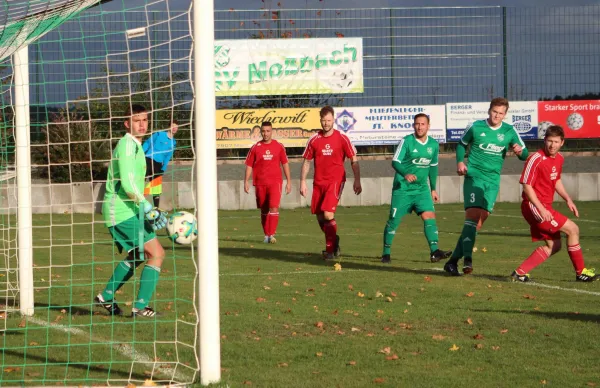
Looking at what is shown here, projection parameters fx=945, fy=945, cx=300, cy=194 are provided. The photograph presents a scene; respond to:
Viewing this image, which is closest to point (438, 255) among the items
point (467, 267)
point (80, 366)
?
point (467, 267)

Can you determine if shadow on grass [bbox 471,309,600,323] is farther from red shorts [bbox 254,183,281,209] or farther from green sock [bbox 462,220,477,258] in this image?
red shorts [bbox 254,183,281,209]

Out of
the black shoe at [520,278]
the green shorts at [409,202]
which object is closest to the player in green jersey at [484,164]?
the black shoe at [520,278]

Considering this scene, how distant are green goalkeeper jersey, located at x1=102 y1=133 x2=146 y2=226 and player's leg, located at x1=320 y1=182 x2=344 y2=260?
510 centimetres

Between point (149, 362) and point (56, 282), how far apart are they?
4.77 meters

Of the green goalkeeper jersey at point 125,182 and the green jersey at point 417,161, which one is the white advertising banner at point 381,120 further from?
the green goalkeeper jersey at point 125,182

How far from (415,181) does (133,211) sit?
17.1 feet

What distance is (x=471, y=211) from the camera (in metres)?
10.9

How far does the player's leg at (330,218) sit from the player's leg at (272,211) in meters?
2.52

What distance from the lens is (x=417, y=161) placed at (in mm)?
12250

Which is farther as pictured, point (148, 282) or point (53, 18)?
point (148, 282)

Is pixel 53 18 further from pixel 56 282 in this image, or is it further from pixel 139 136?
pixel 56 282

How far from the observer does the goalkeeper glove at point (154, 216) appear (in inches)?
296

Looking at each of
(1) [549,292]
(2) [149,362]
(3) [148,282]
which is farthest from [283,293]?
(2) [149,362]

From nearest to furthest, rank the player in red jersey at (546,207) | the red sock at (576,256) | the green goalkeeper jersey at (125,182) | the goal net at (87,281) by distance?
1. the goal net at (87,281)
2. the green goalkeeper jersey at (125,182)
3. the player in red jersey at (546,207)
4. the red sock at (576,256)
